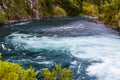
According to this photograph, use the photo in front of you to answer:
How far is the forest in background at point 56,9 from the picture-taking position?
80.4m

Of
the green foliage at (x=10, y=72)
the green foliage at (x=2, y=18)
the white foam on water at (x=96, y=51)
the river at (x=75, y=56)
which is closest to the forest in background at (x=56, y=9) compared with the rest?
the green foliage at (x=2, y=18)

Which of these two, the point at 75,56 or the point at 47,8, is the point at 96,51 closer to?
the point at 75,56

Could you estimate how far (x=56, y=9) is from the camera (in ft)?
424

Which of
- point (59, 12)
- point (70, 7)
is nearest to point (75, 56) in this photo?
point (59, 12)

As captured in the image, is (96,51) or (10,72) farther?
(96,51)

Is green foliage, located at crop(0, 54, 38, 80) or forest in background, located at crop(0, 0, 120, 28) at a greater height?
green foliage, located at crop(0, 54, 38, 80)

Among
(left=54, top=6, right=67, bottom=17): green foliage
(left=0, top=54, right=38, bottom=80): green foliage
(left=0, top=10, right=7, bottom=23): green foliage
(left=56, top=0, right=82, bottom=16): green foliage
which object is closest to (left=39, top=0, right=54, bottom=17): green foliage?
(left=54, top=6, right=67, bottom=17): green foliage

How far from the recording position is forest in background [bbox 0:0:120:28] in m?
80.4

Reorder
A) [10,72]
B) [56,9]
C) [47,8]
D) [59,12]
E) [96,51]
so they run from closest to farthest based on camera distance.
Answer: [10,72] → [96,51] → [47,8] → [59,12] → [56,9]

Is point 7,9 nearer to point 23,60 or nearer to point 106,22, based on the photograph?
point 106,22

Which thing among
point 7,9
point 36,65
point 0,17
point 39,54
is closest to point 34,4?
point 7,9

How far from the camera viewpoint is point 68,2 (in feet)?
458

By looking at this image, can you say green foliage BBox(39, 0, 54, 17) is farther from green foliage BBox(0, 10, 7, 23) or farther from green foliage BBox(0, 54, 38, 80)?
green foliage BBox(0, 54, 38, 80)

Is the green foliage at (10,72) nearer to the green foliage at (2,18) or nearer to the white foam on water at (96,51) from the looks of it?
the white foam on water at (96,51)
